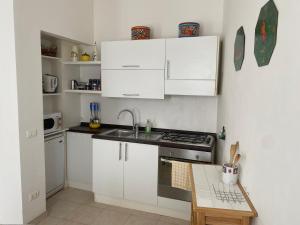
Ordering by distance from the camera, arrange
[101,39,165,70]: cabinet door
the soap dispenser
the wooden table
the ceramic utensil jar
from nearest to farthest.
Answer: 1. the wooden table
2. the ceramic utensil jar
3. [101,39,165,70]: cabinet door
4. the soap dispenser

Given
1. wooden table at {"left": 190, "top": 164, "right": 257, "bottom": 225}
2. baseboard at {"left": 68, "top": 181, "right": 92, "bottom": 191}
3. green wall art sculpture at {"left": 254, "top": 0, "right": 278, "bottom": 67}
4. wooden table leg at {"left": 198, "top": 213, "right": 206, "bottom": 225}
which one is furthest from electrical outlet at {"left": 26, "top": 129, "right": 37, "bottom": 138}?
green wall art sculpture at {"left": 254, "top": 0, "right": 278, "bottom": 67}

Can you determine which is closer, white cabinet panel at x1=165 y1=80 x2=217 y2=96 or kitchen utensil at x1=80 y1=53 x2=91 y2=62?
white cabinet panel at x1=165 y1=80 x2=217 y2=96

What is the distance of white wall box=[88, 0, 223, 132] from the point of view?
2684 mm

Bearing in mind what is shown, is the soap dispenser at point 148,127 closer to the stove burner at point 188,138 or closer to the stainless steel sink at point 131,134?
the stainless steel sink at point 131,134

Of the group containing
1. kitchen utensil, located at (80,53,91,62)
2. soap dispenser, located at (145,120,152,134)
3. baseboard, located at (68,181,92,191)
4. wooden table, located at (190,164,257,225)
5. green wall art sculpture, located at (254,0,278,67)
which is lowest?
baseboard, located at (68,181,92,191)

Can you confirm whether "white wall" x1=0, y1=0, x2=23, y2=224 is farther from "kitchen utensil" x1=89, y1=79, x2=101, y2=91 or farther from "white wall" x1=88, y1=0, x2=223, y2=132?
"white wall" x1=88, y1=0, x2=223, y2=132

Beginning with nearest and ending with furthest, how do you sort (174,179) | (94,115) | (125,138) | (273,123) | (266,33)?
1. (273,123)
2. (266,33)
3. (174,179)
4. (125,138)
5. (94,115)

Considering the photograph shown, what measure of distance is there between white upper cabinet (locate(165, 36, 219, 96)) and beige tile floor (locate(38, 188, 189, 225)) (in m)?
1.44

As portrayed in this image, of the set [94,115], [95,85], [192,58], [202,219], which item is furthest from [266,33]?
[94,115]

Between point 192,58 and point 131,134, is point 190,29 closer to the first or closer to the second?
point 192,58

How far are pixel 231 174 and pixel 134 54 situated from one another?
177 centimetres

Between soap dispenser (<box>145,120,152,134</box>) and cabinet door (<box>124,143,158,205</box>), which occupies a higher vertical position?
soap dispenser (<box>145,120,152,134</box>)

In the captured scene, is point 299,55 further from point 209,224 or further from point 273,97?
point 209,224

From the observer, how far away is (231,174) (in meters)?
1.45
